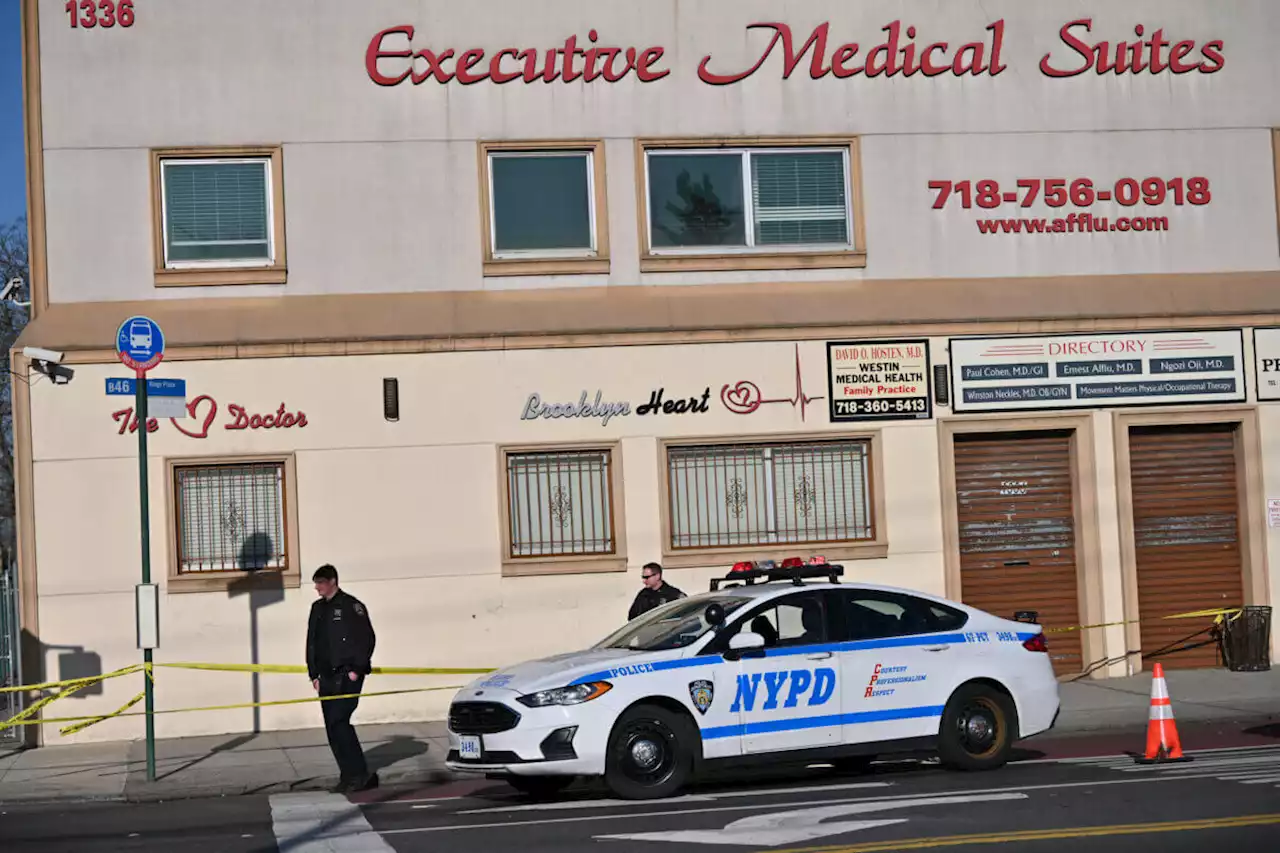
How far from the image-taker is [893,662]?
12.7m

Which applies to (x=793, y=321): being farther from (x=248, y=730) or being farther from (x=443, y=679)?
(x=248, y=730)

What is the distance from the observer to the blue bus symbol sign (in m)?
14.5

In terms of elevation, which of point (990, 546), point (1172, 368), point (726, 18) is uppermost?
point (726, 18)

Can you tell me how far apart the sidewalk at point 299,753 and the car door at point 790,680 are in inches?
130

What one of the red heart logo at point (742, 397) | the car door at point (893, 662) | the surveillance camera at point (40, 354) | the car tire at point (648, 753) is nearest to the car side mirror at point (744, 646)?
the car tire at point (648, 753)

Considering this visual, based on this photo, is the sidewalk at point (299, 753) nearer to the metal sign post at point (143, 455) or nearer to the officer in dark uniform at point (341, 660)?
the officer in dark uniform at point (341, 660)

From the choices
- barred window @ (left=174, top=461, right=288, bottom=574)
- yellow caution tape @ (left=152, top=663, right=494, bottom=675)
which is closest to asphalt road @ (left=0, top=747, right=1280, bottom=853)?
yellow caution tape @ (left=152, top=663, right=494, bottom=675)

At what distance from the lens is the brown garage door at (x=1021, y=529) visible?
18.9 meters

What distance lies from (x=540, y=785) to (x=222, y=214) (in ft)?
26.7

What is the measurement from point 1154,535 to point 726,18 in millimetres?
7531

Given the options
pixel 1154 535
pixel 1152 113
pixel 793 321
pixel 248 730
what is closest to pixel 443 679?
pixel 248 730

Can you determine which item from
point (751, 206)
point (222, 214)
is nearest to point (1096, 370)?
point (751, 206)

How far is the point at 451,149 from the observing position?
18.2 meters

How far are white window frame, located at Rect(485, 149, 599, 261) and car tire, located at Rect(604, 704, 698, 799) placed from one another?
24.6 ft
